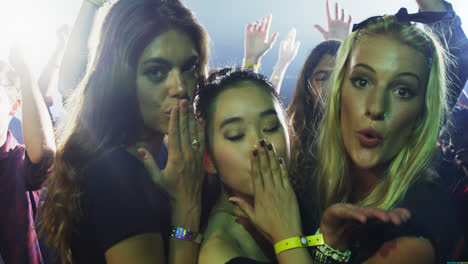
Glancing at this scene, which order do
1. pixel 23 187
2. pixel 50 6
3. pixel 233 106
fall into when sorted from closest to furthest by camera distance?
pixel 233 106 → pixel 23 187 → pixel 50 6

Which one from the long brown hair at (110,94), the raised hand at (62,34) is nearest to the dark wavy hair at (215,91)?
the long brown hair at (110,94)

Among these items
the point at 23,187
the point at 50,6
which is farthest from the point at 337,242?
the point at 50,6

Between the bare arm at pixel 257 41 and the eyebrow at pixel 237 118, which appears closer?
the eyebrow at pixel 237 118

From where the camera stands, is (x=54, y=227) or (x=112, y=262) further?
(x=54, y=227)

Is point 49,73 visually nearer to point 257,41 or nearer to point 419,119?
point 257,41

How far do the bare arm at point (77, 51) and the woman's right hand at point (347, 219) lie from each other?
0.83 m

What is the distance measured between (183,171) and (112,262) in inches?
9.1

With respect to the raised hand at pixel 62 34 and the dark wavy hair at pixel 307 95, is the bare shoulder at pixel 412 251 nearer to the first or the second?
the dark wavy hair at pixel 307 95

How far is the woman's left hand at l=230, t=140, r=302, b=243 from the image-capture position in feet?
2.15

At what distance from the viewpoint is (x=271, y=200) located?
668 millimetres

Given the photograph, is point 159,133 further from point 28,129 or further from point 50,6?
point 50,6

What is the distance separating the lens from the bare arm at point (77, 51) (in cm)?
99

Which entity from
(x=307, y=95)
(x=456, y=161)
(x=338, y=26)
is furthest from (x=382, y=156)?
(x=338, y=26)

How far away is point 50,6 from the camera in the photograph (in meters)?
1.29
